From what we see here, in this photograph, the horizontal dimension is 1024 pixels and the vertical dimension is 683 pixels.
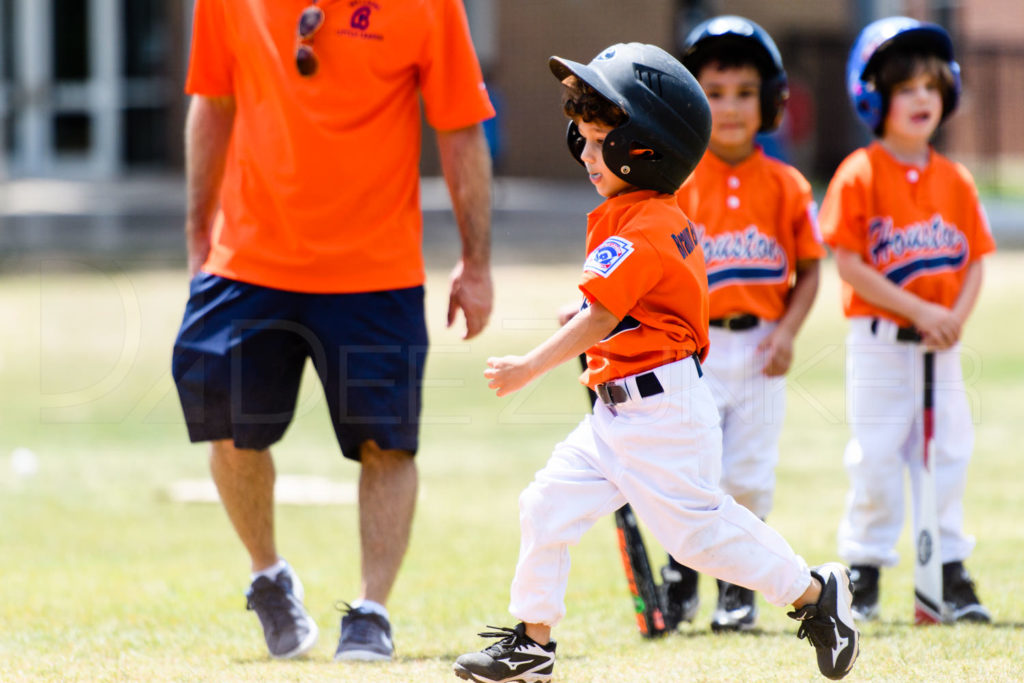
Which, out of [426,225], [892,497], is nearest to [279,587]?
[892,497]

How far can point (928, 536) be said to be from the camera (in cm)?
460

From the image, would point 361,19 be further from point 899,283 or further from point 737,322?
point 899,283

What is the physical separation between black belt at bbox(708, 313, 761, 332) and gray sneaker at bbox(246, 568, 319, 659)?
1.63 meters

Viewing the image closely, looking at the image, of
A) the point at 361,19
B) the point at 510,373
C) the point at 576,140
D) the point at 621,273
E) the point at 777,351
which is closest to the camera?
the point at 510,373

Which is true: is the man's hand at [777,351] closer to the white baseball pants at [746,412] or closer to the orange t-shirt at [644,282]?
the white baseball pants at [746,412]

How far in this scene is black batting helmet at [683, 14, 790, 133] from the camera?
4.71 meters

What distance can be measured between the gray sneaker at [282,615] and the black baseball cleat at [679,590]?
46.1 inches

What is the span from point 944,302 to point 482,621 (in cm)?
189

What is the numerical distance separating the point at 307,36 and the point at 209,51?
0.43 m

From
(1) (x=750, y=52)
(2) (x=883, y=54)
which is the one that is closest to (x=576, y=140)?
(1) (x=750, y=52)

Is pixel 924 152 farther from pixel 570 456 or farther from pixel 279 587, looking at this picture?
pixel 279 587

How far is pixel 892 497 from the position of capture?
4.77 m

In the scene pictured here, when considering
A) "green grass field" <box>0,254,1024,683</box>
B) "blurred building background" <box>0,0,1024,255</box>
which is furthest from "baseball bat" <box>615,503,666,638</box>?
"blurred building background" <box>0,0,1024,255</box>

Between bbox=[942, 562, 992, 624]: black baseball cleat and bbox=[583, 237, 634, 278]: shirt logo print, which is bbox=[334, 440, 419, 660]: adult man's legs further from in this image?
bbox=[942, 562, 992, 624]: black baseball cleat
